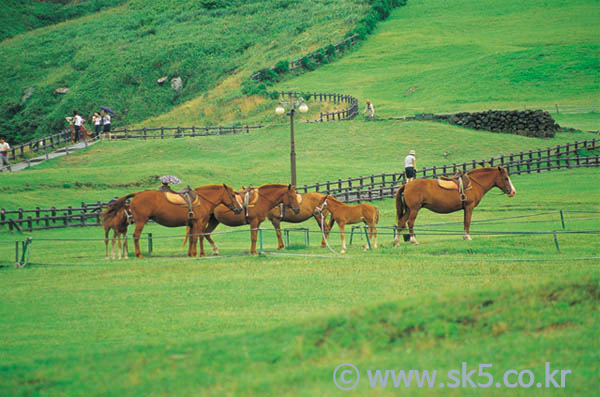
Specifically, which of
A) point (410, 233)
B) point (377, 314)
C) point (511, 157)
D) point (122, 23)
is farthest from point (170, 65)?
point (377, 314)

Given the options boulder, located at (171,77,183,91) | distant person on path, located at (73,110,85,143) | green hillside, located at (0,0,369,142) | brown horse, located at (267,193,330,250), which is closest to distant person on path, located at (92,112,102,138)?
distant person on path, located at (73,110,85,143)

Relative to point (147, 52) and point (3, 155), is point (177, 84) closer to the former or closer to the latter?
point (147, 52)

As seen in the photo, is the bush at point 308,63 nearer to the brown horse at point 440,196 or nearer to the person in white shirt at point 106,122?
the person in white shirt at point 106,122

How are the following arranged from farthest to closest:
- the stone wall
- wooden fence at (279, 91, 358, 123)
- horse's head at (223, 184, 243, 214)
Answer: wooden fence at (279, 91, 358, 123) < the stone wall < horse's head at (223, 184, 243, 214)

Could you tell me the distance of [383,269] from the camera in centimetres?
1847

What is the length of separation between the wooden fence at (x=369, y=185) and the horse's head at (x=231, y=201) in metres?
10.0

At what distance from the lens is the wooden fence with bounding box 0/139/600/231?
32000mm

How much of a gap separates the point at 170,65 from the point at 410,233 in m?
72.2

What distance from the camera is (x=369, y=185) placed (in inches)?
1513

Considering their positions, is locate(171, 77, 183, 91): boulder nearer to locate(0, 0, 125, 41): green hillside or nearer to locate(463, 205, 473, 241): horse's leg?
locate(0, 0, 125, 41): green hillside

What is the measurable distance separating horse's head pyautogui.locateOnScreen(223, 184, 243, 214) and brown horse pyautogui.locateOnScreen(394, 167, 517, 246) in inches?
206

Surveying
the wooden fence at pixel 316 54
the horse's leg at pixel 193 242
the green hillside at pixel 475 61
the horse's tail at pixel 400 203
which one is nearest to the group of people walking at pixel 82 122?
the wooden fence at pixel 316 54

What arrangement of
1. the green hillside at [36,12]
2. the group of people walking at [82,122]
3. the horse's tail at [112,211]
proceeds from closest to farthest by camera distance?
the horse's tail at [112,211], the group of people walking at [82,122], the green hillside at [36,12]

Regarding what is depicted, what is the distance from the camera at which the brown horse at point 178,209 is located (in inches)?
880
